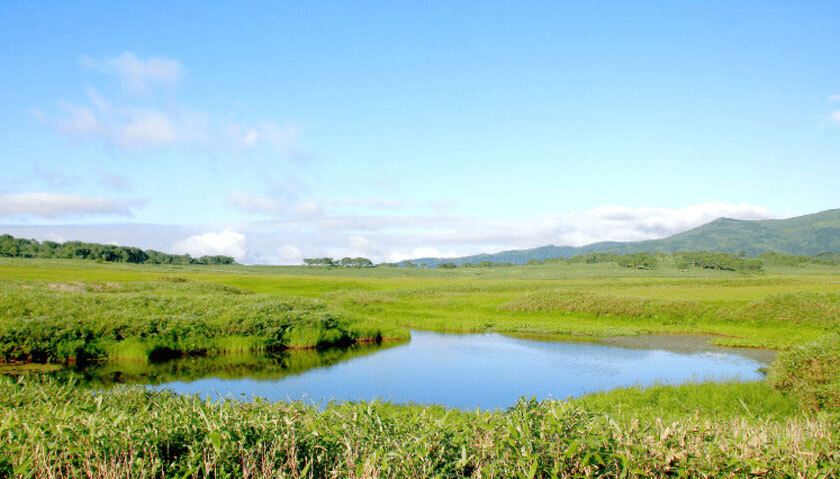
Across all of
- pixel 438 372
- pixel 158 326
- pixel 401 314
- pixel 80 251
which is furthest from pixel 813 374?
pixel 80 251

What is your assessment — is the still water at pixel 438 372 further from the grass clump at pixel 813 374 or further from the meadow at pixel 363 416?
the grass clump at pixel 813 374

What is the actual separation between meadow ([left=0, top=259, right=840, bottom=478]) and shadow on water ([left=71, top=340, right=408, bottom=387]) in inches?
37.4

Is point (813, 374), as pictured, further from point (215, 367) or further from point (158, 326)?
point (158, 326)

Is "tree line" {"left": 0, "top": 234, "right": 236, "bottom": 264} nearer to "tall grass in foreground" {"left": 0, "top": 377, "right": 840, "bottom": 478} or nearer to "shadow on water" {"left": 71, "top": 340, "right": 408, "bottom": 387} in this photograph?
"shadow on water" {"left": 71, "top": 340, "right": 408, "bottom": 387}

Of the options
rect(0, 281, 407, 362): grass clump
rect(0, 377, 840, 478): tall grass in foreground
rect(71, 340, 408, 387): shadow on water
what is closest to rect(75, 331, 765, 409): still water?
rect(71, 340, 408, 387): shadow on water

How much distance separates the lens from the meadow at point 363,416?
247 inches

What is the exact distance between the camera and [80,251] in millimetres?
123812

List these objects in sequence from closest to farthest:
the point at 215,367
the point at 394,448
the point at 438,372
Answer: the point at 394,448, the point at 438,372, the point at 215,367

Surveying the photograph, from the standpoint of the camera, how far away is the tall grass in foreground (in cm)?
615

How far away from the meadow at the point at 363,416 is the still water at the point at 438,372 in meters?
2.43

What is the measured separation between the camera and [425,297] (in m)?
58.2

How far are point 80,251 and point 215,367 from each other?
121 metres

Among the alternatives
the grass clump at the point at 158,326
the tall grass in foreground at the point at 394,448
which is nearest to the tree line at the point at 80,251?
the grass clump at the point at 158,326

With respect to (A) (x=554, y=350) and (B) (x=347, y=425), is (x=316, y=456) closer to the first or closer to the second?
(B) (x=347, y=425)
